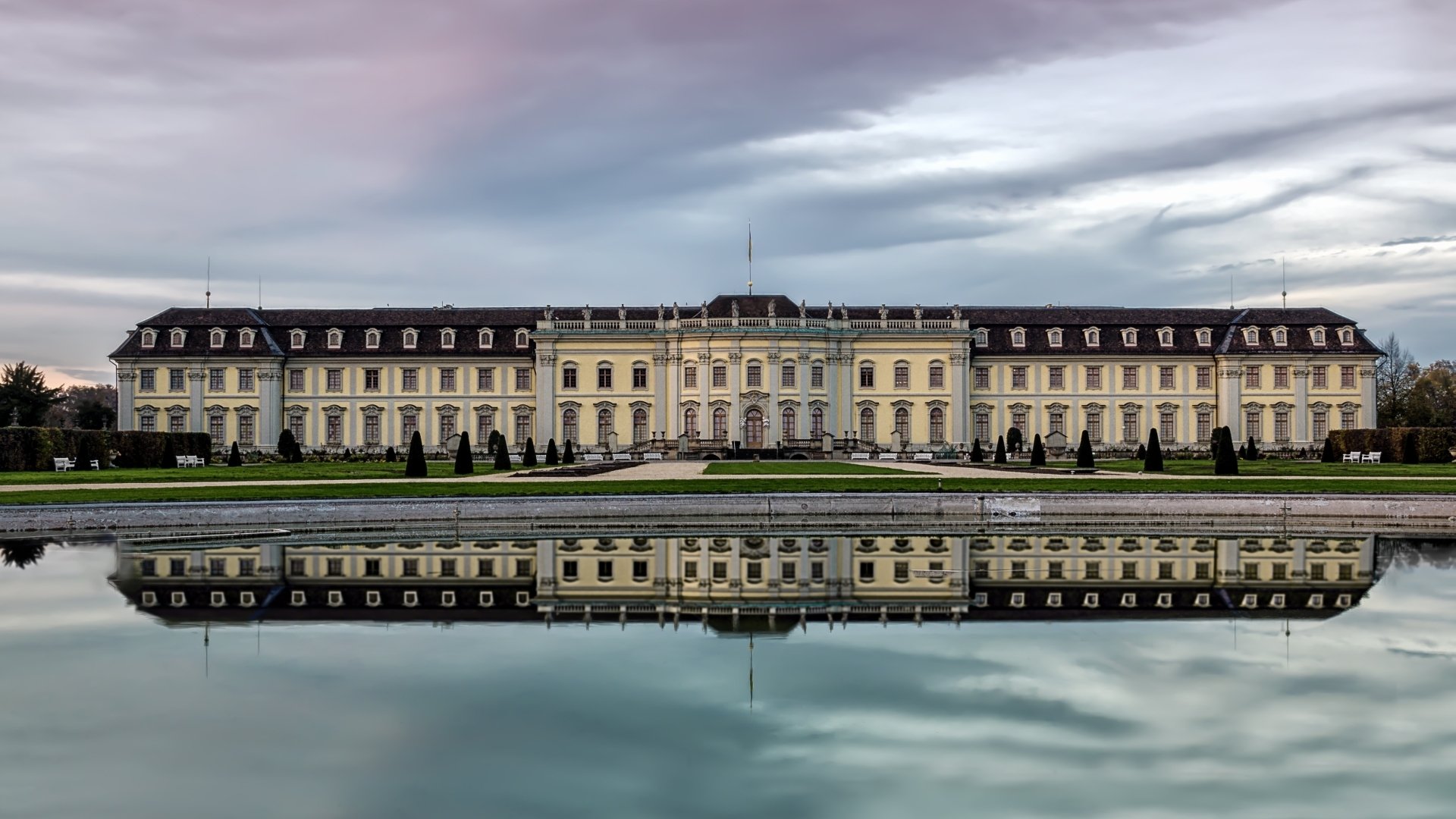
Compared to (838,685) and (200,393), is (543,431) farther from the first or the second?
(838,685)

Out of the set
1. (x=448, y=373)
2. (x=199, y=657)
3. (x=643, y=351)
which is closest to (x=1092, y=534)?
(x=199, y=657)

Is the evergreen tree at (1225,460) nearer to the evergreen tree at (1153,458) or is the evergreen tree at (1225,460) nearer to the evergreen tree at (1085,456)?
the evergreen tree at (1153,458)

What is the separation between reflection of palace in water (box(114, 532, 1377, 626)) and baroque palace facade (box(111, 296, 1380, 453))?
120ft

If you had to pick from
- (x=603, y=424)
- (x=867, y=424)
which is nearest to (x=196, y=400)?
(x=603, y=424)

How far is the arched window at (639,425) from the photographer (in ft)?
185

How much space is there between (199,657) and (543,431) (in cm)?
4655

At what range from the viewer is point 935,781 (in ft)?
22.9

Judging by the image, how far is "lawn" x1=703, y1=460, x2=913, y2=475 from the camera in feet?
112

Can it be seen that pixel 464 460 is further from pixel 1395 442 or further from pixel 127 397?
pixel 1395 442

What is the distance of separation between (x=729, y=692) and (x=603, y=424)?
48.3 meters

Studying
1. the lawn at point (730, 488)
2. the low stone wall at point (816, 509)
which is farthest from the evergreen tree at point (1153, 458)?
the low stone wall at point (816, 509)

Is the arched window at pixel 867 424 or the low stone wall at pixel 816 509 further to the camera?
the arched window at pixel 867 424

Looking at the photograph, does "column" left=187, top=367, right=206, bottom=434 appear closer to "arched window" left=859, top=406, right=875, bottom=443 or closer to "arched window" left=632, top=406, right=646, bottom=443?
"arched window" left=632, top=406, right=646, bottom=443

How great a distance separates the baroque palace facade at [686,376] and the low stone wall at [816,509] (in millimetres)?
31760
